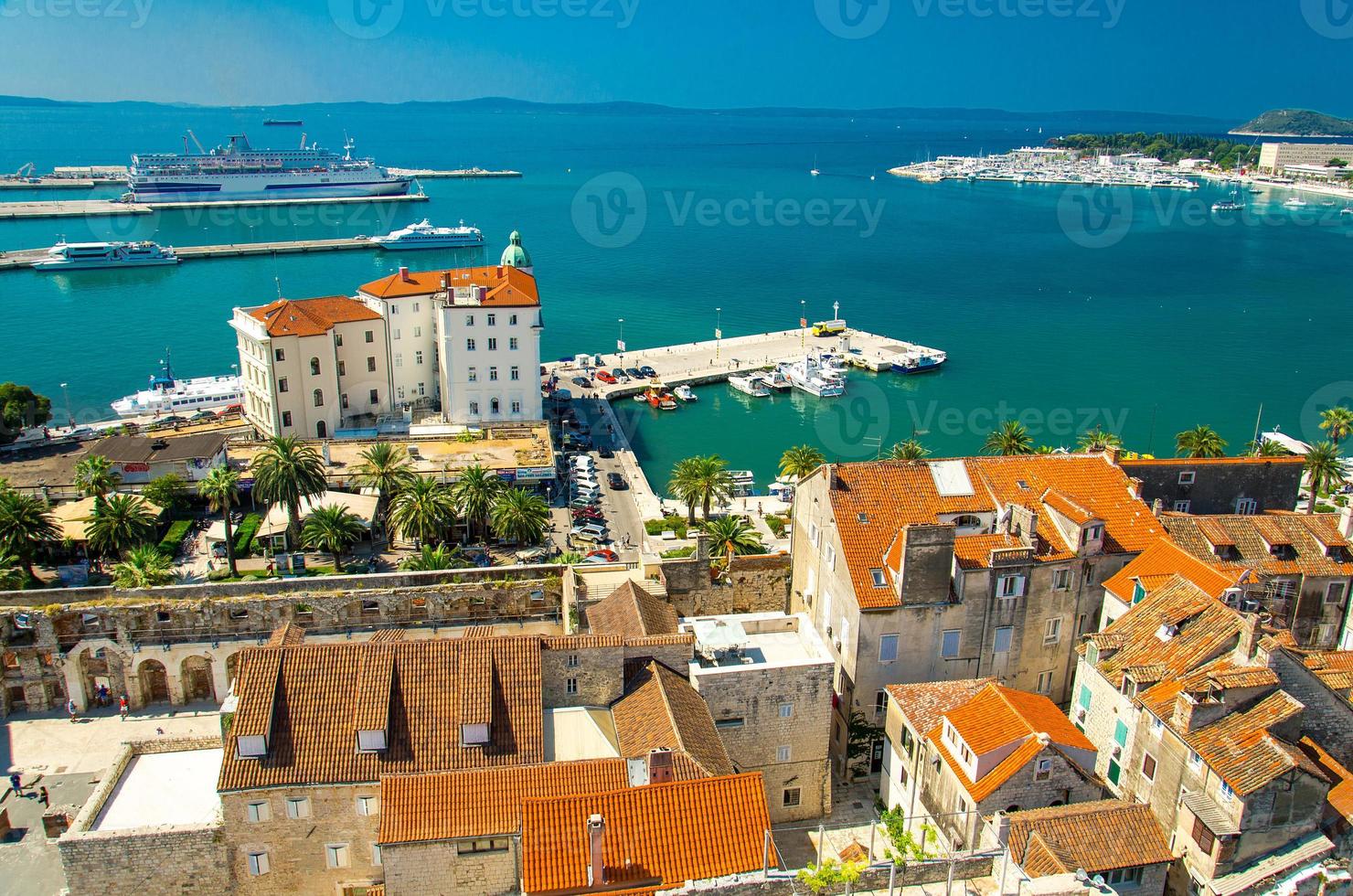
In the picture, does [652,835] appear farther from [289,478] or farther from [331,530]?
[289,478]

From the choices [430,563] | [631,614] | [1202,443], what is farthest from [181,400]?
[1202,443]

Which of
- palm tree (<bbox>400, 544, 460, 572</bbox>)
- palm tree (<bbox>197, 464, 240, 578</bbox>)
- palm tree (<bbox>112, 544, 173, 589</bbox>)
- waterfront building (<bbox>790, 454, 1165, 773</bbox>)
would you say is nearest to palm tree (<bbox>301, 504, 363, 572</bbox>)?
palm tree (<bbox>197, 464, 240, 578</bbox>)

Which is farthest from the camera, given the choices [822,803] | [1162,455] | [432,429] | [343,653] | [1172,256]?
[1172,256]

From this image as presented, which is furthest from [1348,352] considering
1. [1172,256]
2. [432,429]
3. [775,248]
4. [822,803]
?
[822,803]

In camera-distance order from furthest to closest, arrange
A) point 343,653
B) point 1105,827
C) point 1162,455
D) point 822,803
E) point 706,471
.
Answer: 1. point 1162,455
2. point 706,471
3. point 822,803
4. point 343,653
5. point 1105,827

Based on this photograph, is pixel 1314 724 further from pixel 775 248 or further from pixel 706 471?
pixel 775 248

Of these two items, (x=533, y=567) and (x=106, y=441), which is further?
(x=106, y=441)

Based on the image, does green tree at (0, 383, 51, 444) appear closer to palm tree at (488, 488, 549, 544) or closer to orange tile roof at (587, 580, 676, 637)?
palm tree at (488, 488, 549, 544)
